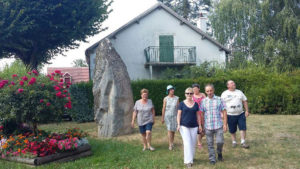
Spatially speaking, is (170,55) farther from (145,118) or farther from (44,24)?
(145,118)

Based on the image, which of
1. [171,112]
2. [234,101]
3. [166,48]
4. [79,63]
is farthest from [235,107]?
[79,63]

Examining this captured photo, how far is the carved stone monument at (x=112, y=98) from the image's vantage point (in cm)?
842

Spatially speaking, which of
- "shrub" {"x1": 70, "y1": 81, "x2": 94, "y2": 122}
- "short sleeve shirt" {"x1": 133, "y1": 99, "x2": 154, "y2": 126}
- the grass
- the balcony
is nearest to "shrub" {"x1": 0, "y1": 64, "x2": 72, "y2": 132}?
the grass

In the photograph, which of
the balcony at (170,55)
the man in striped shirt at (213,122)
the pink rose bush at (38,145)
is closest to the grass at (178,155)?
the pink rose bush at (38,145)

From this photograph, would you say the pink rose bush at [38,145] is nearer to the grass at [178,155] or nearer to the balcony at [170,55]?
the grass at [178,155]

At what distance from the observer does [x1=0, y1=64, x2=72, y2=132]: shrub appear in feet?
19.7

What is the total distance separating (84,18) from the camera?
51.2ft

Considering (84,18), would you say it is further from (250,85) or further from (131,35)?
(250,85)

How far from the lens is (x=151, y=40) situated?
19156 mm

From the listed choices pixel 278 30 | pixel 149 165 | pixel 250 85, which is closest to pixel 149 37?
pixel 250 85

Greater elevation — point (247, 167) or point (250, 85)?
point (250, 85)

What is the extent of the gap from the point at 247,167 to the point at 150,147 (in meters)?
→ 2.52

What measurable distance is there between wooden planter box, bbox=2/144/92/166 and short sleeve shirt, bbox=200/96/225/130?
3193 mm

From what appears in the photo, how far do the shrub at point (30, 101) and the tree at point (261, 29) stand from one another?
801 inches
